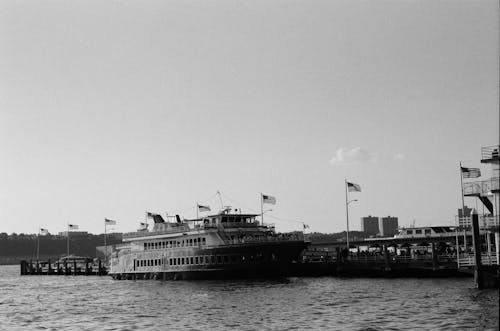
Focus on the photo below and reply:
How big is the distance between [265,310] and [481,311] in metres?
14.5

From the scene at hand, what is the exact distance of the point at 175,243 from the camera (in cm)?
8706

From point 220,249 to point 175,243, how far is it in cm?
967

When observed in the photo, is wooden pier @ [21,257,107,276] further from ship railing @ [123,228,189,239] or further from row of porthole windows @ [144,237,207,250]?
row of porthole windows @ [144,237,207,250]

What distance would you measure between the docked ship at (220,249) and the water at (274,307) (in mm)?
6089

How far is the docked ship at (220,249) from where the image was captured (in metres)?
78.2

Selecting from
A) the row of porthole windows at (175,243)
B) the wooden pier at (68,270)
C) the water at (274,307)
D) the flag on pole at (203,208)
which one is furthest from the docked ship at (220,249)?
the wooden pier at (68,270)

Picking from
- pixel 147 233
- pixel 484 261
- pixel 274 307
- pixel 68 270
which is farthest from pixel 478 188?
pixel 68 270

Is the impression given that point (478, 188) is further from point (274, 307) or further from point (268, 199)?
point (268, 199)

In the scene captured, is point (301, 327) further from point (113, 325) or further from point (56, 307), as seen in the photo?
point (56, 307)

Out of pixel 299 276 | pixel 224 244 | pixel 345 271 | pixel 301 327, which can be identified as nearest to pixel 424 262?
pixel 345 271

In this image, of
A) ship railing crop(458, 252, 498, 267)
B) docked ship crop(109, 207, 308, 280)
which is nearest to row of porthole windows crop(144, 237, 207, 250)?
docked ship crop(109, 207, 308, 280)

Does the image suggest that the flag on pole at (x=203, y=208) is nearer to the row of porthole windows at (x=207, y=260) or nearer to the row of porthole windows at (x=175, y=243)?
the row of porthole windows at (x=175, y=243)

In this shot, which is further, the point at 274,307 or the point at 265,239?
the point at 265,239

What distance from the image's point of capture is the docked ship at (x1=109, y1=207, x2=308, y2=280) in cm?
7819
